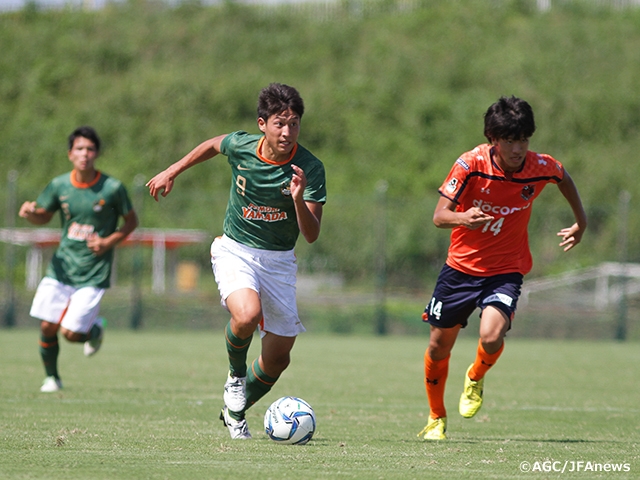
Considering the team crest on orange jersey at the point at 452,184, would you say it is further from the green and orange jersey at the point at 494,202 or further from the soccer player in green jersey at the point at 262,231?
the soccer player in green jersey at the point at 262,231

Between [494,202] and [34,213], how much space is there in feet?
14.7

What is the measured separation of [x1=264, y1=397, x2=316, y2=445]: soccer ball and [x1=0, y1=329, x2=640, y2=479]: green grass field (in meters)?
0.07

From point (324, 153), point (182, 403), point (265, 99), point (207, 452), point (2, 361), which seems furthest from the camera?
point (324, 153)

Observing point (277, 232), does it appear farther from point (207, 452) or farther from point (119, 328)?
point (119, 328)

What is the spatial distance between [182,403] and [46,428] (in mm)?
2021

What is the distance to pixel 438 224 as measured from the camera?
5957 mm

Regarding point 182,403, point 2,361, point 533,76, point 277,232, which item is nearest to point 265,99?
point 277,232

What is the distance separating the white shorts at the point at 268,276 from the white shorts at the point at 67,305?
3.18m

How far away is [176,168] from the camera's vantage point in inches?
231

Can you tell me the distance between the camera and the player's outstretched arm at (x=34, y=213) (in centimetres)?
855

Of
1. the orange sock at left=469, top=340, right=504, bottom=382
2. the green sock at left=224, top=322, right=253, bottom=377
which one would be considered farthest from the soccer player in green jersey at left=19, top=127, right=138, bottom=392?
the orange sock at left=469, top=340, right=504, bottom=382

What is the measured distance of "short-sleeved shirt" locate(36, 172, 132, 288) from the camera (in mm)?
8891
